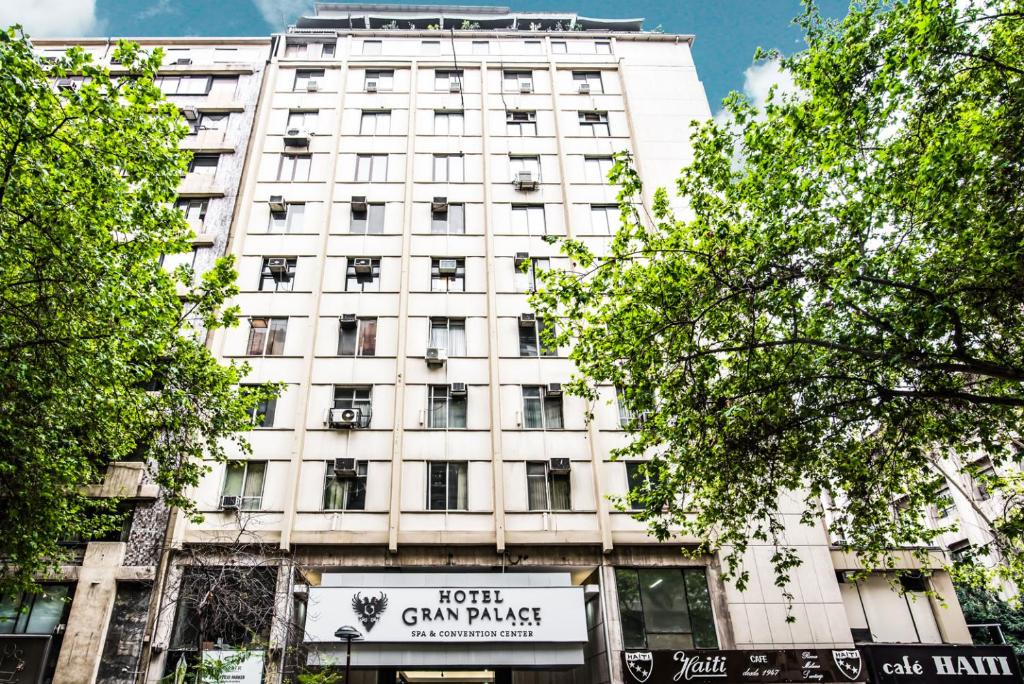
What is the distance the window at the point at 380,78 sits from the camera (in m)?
28.5

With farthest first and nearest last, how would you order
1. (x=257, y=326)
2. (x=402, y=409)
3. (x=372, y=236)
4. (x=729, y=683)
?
1. (x=372, y=236)
2. (x=257, y=326)
3. (x=402, y=409)
4. (x=729, y=683)

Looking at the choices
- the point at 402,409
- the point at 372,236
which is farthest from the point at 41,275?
the point at 372,236

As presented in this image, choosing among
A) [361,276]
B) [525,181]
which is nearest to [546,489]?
[361,276]

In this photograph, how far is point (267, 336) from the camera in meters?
21.8

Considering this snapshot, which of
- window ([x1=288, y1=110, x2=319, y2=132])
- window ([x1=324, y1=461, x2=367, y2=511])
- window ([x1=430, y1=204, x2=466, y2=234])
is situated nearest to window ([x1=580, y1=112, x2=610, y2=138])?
window ([x1=430, y1=204, x2=466, y2=234])

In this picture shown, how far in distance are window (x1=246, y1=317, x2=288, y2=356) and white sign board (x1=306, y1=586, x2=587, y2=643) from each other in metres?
8.32

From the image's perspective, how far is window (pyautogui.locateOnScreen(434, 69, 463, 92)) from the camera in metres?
28.8

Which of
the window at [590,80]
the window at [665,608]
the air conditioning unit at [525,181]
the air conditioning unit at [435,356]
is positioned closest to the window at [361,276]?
the air conditioning unit at [435,356]

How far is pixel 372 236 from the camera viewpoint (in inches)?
947

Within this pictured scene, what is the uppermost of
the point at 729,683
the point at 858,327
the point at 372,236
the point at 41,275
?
the point at 372,236

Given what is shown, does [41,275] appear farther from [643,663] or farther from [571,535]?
[643,663]

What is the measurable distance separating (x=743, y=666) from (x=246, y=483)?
1494 centimetres

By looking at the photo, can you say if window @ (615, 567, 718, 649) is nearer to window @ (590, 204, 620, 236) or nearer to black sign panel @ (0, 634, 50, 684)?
window @ (590, 204, 620, 236)

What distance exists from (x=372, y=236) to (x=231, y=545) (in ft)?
38.9
